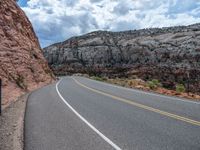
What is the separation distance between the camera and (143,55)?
108 metres

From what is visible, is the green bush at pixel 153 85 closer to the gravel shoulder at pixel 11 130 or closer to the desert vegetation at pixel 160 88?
the desert vegetation at pixel 160 88

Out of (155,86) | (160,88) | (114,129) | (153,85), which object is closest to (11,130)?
(114,129)

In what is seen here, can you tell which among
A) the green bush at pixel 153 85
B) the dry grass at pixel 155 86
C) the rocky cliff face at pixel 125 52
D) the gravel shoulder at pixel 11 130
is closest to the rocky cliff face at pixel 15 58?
the gravel shoulder at pixel 11 130

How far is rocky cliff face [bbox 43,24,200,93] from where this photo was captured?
87688mm

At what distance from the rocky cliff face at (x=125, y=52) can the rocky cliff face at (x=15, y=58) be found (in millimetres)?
33406

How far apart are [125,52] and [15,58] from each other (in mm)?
89416

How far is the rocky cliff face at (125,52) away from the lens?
288ft

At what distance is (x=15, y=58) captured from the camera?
102 feet

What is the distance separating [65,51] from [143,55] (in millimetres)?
37966

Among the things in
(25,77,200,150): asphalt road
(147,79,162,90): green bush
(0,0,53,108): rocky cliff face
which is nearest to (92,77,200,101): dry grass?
(147,79,162,90): green bush

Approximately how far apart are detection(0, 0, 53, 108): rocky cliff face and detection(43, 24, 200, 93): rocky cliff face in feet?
110

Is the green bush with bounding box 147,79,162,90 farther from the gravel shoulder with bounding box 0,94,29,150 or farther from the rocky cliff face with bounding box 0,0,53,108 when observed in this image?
the gravel shoulder with bounding box 0,94,29,150

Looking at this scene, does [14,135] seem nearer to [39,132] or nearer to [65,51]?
[39,132]

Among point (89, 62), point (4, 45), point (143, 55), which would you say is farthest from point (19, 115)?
point (89, 62)
